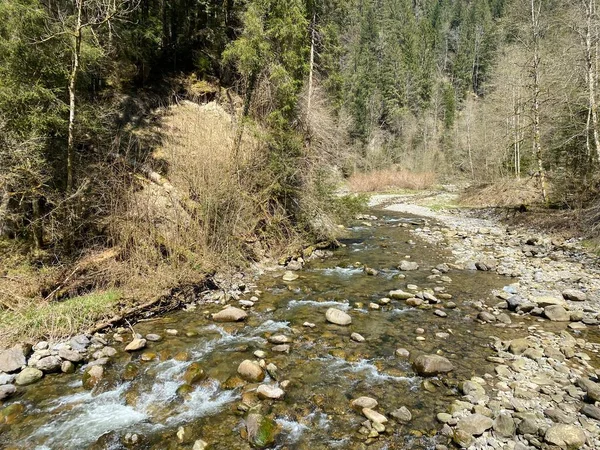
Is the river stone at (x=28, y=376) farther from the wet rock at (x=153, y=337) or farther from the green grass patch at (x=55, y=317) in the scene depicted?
the wet rock at (x=153, y=337)

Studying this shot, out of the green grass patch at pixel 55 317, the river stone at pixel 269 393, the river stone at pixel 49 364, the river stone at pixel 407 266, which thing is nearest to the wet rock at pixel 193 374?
the river stone at pixel 269 393

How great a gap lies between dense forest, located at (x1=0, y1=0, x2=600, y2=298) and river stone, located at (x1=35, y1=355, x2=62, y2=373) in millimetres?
2784

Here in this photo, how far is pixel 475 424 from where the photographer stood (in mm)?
4418

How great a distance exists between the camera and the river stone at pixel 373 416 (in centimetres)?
470

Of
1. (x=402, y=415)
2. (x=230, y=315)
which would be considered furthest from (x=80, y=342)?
(x=402, y=415)

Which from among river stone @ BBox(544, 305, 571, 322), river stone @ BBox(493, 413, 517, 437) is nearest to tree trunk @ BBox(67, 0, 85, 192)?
river stone @ BBox(493, 413, 517, 437)

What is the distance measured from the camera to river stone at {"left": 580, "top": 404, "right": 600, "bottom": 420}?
14.7 feet

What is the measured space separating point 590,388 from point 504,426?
5.36 ft

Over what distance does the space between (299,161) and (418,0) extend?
4029 inches

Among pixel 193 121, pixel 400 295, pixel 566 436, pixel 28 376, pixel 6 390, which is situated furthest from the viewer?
pixel 193 121

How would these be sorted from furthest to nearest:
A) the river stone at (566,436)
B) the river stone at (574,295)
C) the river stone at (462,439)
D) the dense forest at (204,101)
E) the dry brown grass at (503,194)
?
the dry brown grass at (503,194)
the river stone at (574,295)
the dense forest at (204,101)
the river stone at (462,439)
the river stone at (566,436)

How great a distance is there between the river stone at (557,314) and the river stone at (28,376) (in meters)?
9.53

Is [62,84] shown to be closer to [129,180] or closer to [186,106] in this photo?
[129,180]

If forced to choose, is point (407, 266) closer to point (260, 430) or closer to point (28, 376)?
point (260, 430)
